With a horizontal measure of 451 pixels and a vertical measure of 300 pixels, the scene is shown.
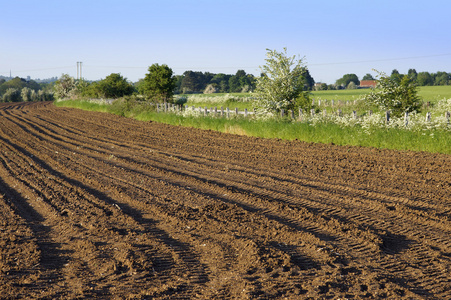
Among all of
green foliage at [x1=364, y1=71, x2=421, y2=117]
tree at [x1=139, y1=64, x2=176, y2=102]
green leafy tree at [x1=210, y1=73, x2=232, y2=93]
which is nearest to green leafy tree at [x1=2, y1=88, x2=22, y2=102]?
green leafy tree at [x1=210, y1=73, x2=232, y2=93]

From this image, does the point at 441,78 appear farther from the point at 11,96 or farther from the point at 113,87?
the point at 11,96

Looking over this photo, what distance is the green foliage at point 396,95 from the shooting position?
62.9 ft

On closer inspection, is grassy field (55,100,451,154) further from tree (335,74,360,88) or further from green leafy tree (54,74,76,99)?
tree (335,74,360,88)

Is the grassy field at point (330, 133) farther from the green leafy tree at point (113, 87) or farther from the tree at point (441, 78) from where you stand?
the tree at point (441, 78)

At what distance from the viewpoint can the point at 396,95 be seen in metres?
19.3

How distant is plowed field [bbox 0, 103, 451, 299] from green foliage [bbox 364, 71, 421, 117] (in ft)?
19.0

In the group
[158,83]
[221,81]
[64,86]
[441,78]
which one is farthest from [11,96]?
[441,78]

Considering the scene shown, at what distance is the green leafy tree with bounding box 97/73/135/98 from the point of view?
56.1 m

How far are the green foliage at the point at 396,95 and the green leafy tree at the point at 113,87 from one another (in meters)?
41.5

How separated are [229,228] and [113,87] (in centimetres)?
5142

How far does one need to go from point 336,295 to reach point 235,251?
5.75ft

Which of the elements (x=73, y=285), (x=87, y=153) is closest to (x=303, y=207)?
(x=73, y=285)

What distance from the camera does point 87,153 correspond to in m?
16.6

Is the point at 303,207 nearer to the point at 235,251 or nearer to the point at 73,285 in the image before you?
the point at 235,251
